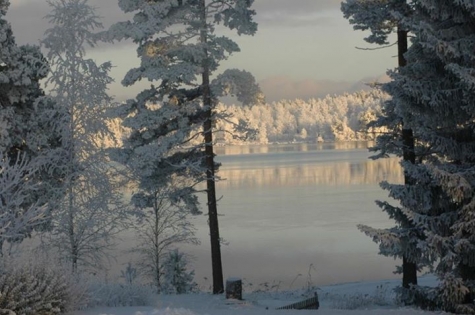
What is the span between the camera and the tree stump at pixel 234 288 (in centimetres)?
1689

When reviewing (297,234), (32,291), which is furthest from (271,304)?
(297,234)

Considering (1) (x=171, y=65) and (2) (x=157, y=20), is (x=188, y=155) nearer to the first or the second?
(1) (x=171, y=65)

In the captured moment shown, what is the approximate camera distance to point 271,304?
57.8 ft

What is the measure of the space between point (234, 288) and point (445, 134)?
23.0 ft

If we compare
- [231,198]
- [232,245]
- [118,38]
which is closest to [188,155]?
[118,38]

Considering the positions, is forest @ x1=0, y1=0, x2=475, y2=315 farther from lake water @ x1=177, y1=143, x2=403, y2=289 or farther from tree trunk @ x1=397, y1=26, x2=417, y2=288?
lake water @ x1=177, y1=143, x2=403, y2=289

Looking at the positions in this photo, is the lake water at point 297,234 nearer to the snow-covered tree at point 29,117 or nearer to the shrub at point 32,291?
the snow-covered tree at point 29,117

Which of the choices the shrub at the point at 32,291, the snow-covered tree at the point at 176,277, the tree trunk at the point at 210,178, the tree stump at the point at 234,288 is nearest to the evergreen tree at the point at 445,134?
the tree stump at the point at 234,288

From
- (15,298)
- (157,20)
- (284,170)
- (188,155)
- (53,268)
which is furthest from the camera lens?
(284,170)

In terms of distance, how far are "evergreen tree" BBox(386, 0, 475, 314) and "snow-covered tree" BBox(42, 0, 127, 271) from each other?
1155 cm

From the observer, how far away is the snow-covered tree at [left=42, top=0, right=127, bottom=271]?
2148cm

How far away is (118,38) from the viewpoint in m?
19.4

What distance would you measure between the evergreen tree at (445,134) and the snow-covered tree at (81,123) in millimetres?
11551

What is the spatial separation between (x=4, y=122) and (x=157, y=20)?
20.9 feet
